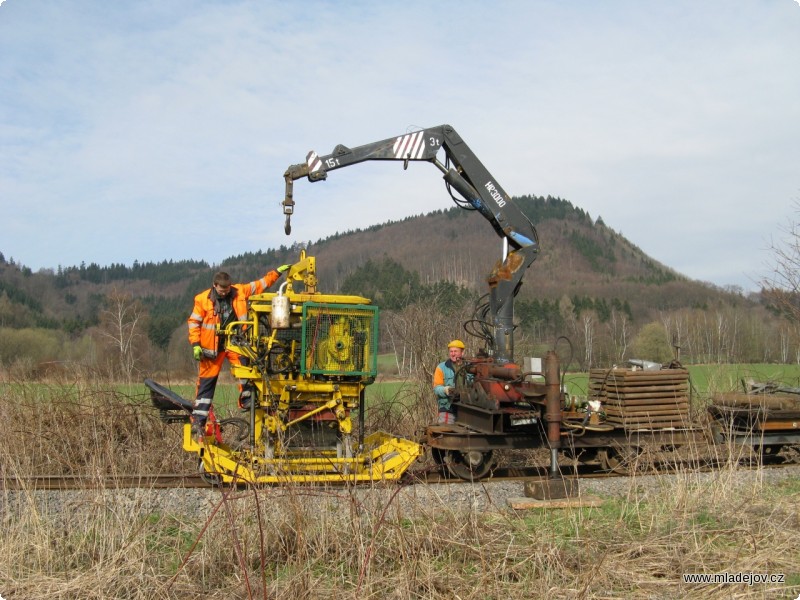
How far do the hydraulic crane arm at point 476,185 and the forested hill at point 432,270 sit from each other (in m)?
54.7

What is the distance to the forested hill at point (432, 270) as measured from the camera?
82.9 metres

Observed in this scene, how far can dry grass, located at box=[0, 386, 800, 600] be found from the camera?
4.05 meters

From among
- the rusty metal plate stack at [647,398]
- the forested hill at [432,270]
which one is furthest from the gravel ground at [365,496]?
the forested hill at [432,270]

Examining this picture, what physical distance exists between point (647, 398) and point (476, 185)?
362 cm

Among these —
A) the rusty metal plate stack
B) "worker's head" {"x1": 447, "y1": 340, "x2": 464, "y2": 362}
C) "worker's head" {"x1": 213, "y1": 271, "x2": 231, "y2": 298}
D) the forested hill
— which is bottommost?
the rusty metal plate stack

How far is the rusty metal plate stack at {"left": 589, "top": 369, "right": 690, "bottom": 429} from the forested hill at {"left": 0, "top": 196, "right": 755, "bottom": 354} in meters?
56.1

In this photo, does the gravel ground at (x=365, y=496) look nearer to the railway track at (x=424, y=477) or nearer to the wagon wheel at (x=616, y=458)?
the railway track at (x=424, y=477)

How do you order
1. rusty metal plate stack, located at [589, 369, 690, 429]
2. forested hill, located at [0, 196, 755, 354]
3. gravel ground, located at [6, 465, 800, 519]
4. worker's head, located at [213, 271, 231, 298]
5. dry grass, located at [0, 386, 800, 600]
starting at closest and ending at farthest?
1. dry grass, located at [0, 386, 800, 600]
2. gravel ground, located at [6, 465, 800, 519]
3. worker's head, located at [213, 271, 231, 298]
4. rusty metal plate stack, located at [589, 369, 690, 429]
5. forested hill, located at [0, 196, 755, 354]

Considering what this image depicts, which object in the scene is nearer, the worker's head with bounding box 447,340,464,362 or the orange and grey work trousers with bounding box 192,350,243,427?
the orange and grey work trousers with bounding box 192,350,243,427

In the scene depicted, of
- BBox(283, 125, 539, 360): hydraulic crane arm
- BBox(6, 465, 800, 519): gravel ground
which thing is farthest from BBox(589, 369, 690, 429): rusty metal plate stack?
BBox(283, 125, 539, 360): hydraulic crane arm

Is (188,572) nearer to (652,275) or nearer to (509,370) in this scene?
(509,370)

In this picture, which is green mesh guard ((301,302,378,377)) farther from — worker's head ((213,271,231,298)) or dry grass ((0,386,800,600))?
dry grass ((0,386,800,600))

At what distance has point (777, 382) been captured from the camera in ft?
32.4

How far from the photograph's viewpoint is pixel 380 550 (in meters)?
4.44
